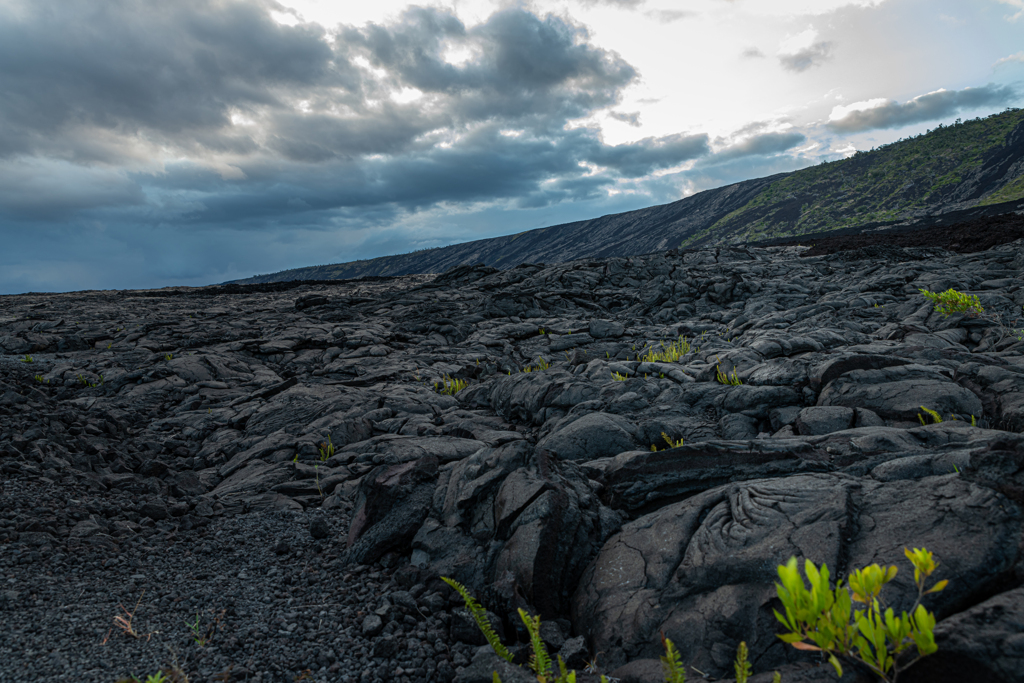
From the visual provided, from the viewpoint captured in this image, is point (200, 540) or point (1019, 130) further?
point (1019, 130)

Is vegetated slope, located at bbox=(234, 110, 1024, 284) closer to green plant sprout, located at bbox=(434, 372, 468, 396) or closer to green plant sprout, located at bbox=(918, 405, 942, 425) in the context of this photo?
green plant sprout, located at bbox=(918, 405, 942, 425)

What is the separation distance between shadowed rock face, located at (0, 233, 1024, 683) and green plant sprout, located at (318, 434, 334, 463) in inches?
2.3

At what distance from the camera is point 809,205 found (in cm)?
6662

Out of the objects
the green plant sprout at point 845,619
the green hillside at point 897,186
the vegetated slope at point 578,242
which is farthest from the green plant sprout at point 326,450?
the vegetated slope at point 578,242

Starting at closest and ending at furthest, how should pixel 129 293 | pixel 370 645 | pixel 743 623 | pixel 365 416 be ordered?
pixel 743 623 → pixel 370 645 → pixel 365 416 → pixel 129 293

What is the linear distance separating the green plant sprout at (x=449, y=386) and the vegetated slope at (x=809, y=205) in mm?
48727

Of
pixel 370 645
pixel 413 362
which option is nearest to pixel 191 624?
pixel 370 645

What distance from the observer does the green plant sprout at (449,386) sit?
11570mm

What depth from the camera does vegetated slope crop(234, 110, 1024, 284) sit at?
Answer: 5350 cm

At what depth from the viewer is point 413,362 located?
14.4 meters

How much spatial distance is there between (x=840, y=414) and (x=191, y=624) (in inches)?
290

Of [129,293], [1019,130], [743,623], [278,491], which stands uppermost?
[1019,130]

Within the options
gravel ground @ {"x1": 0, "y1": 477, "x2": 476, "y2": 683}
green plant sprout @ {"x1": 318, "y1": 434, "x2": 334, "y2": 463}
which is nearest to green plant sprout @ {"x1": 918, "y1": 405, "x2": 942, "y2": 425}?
gravel ground @ {"x1": 0, "y1": 477, "x2": 476, "y2": 683}

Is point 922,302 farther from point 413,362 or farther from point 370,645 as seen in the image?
point 370,645
